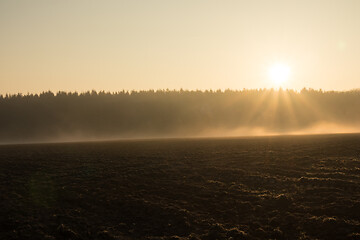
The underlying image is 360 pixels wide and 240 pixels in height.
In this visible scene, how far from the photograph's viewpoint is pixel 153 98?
16512 centimetres

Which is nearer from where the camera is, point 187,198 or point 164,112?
point 187,198

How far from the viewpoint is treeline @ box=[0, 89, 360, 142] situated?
5507 inches

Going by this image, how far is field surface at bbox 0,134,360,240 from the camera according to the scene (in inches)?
541

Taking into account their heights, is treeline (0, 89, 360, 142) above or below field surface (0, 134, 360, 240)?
above

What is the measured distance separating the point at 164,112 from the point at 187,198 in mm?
137995

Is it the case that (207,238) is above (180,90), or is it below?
below

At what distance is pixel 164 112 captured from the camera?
510 feet

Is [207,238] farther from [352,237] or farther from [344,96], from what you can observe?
[344,96]

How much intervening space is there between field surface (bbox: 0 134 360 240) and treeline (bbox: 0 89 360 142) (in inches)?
4087

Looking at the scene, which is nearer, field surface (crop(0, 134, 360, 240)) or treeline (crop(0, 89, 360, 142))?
field surface (crop(0, 134, 360, 240))

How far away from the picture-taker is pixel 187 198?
1780 centimetres

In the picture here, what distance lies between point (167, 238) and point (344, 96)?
196491mm

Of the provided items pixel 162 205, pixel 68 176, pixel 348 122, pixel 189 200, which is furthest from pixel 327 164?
pixel 348 122

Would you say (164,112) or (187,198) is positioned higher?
(164,112)
